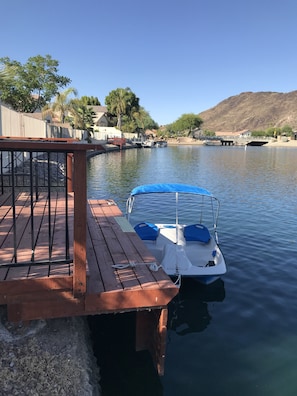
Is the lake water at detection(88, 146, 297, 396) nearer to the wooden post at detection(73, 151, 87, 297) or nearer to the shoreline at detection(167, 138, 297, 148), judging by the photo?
the wooden post at detection(73, 151, 87, 297)

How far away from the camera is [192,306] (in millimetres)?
6941

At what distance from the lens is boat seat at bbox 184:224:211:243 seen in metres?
8.74

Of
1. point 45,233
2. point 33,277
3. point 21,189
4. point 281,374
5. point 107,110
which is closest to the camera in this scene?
point 33,277

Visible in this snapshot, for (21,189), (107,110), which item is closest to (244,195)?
(21,189)

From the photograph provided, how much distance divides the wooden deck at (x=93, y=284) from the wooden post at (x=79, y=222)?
0.29ft

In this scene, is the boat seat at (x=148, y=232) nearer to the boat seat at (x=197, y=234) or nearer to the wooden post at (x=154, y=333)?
the boat seat at (x=197, y=234)

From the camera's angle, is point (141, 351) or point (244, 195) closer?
point (141, 351)

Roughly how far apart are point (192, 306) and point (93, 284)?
3.20 m

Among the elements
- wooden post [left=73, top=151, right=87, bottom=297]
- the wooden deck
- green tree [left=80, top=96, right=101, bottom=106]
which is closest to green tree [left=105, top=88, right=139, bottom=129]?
green tree [left=80, top=96, right=101, bottom=106]

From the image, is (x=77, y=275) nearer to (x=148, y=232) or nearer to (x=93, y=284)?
(x=93, y=284)

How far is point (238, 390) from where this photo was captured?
464cm

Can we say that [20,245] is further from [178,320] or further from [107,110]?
[107,110]

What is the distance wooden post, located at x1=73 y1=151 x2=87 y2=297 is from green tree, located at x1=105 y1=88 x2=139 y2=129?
294 feet

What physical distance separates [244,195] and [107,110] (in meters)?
79.2
